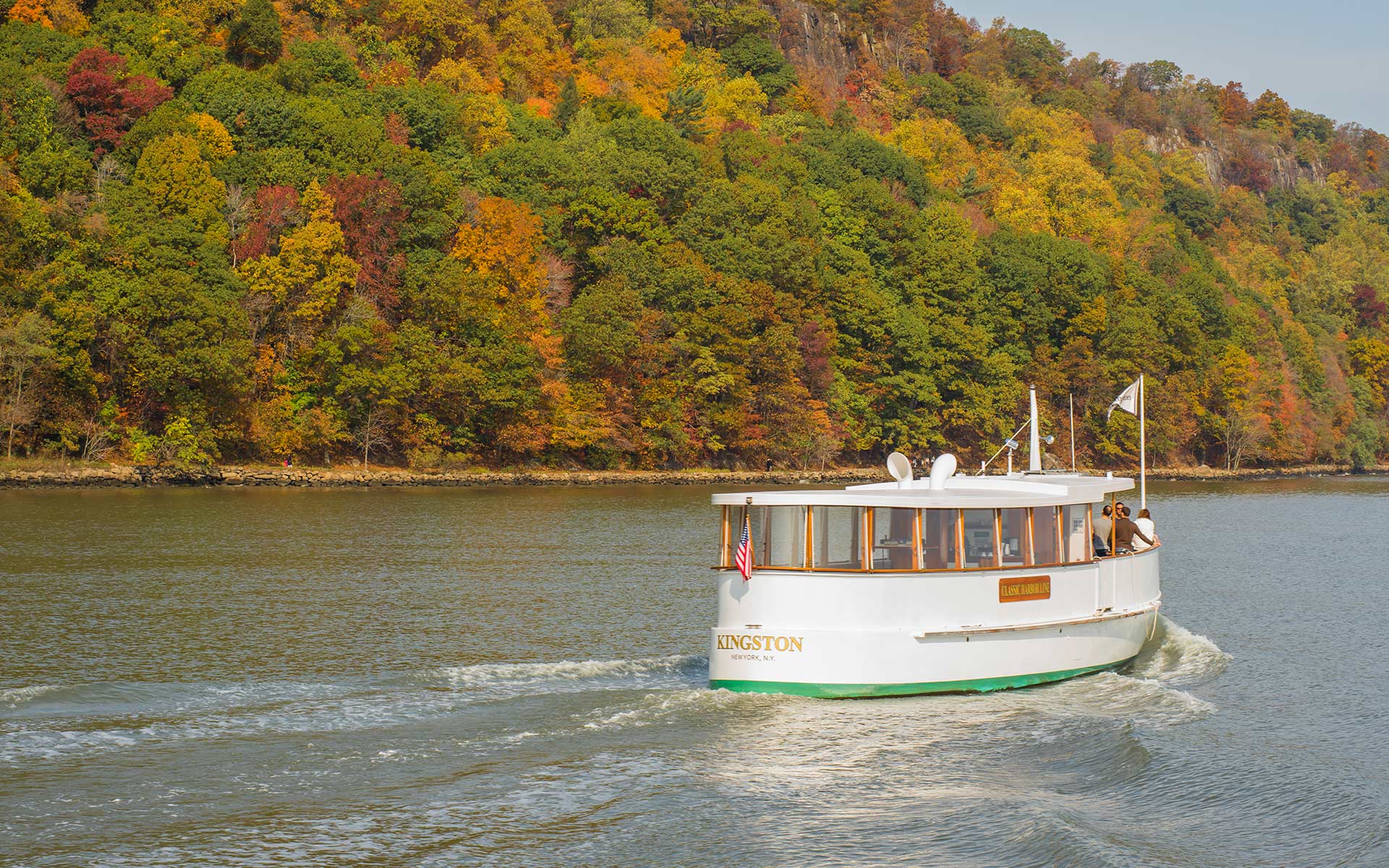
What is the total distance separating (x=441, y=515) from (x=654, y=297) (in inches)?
1741

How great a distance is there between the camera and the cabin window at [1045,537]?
25.5 m

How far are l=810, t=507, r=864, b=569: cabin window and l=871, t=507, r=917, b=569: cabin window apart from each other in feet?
1.06

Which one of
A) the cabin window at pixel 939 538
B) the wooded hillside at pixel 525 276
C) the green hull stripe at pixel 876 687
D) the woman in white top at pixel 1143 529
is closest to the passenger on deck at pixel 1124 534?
the woman in white top at pixel 1143 529

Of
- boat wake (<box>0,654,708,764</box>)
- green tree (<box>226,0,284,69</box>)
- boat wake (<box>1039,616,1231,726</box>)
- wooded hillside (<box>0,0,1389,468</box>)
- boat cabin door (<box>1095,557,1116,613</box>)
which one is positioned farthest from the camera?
green tree (<box>226,0,284,69</box>)

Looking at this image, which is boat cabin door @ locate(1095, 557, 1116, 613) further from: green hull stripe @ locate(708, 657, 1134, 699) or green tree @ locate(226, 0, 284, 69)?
green tree @ locate(226, 0, 284, 69)

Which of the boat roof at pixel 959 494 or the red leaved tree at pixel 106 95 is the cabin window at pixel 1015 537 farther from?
the red leaved tree at pixel 106 95

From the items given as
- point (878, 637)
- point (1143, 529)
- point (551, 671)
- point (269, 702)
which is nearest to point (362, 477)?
point (551, 671)

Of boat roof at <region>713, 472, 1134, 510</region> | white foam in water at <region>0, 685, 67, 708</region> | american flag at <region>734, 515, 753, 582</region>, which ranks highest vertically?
boat roof at <region>713, 472, 1134, 510</region>

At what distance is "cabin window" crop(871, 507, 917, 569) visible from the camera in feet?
78.8

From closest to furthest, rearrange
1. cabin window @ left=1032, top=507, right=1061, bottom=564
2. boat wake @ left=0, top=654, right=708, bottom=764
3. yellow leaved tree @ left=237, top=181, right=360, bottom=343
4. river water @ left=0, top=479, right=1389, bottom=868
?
river water @ left=0, top=479, right=1389, bottom=868 < boat wake @ left=0, top=654, right=708, bottom=764 < cabin window @ left=1032, top=507, right=1061, bottom=564 < yellow leaved tree @ left=237, top=181, right=360, bottom=343

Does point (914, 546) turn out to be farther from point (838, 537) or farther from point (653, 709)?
point (653, 709)

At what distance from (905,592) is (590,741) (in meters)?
6.23

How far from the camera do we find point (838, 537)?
23.8 metres

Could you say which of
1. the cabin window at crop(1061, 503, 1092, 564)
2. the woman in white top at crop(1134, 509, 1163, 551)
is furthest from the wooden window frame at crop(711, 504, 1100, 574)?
the woman in white top at crop(1134, 509, 1163, 551)
